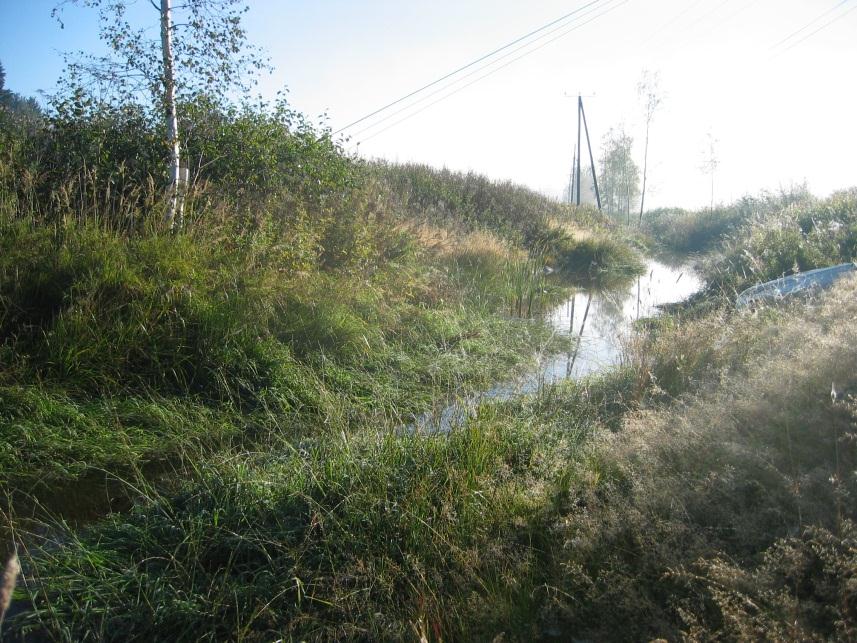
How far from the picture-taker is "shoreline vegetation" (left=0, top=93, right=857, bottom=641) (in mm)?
2438

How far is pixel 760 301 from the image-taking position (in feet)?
19.6

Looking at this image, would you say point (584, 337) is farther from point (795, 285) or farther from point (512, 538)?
point (512, 538)

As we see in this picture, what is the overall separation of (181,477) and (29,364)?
1710mm

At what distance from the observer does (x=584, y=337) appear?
27.9 ft

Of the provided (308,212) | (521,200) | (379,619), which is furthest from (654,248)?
(379,619)

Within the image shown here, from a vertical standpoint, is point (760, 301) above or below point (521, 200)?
below

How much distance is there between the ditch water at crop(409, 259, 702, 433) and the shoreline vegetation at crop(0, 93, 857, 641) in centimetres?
24

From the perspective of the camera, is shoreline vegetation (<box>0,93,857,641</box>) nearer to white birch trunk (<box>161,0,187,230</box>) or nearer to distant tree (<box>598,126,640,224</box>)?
white birch trunk (<box>161,0,187,230</box>)

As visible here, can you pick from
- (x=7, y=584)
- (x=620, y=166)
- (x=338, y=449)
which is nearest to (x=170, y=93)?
(x=338, y=449)

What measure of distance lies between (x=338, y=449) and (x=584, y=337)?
5.73 metres

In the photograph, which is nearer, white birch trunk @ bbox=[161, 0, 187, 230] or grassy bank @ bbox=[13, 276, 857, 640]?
grassy bank @ bbox=[13, 276, 857, 640]

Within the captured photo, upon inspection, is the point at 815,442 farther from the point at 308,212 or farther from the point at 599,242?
the point at 599,242

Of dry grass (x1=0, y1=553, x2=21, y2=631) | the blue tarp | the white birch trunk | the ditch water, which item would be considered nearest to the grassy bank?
the ditch water

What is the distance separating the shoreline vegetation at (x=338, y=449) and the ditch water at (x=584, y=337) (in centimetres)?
24
